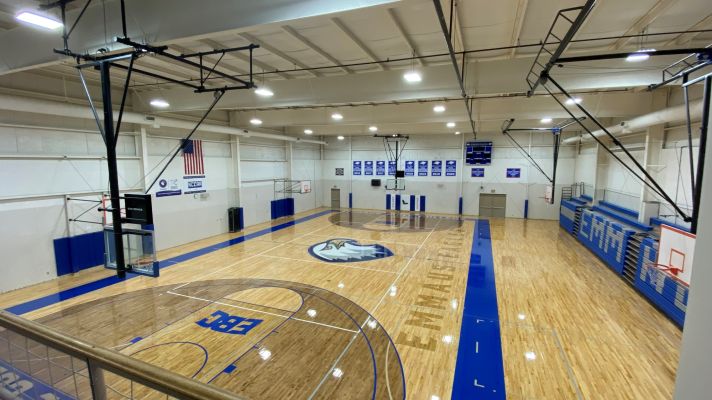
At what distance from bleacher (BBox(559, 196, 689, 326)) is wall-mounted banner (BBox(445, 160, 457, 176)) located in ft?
23.0

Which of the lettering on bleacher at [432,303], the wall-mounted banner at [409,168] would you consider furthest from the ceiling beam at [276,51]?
the wall-mounted banner at [409,168]

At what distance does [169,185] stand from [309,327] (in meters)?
9.04

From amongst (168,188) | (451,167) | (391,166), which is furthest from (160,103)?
(451,167)

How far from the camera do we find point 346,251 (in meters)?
11.9

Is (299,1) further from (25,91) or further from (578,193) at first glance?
(578,193)

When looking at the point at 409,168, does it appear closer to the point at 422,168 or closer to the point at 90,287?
the point at 422,168

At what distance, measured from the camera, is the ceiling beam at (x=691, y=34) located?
18.4 feet

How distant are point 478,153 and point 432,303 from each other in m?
14.1

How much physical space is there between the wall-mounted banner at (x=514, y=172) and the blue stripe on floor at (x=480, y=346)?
1097 centimetres

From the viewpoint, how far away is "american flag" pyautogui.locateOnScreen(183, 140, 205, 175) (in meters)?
13.0

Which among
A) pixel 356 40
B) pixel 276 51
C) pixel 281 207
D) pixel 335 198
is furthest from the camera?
pixel 335 198

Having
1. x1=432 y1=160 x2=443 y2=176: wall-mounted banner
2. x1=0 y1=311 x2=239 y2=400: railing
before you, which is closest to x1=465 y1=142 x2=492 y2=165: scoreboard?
x1=432 y1=160 x2=443 y2=176: wall-mounted banner

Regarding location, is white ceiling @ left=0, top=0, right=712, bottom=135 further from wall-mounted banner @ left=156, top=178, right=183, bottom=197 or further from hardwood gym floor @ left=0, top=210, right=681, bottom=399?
hardwood gym floor @ left=0, top=210, right=681, bottom=399

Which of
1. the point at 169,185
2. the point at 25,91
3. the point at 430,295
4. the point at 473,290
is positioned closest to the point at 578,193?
the point at 473,290
